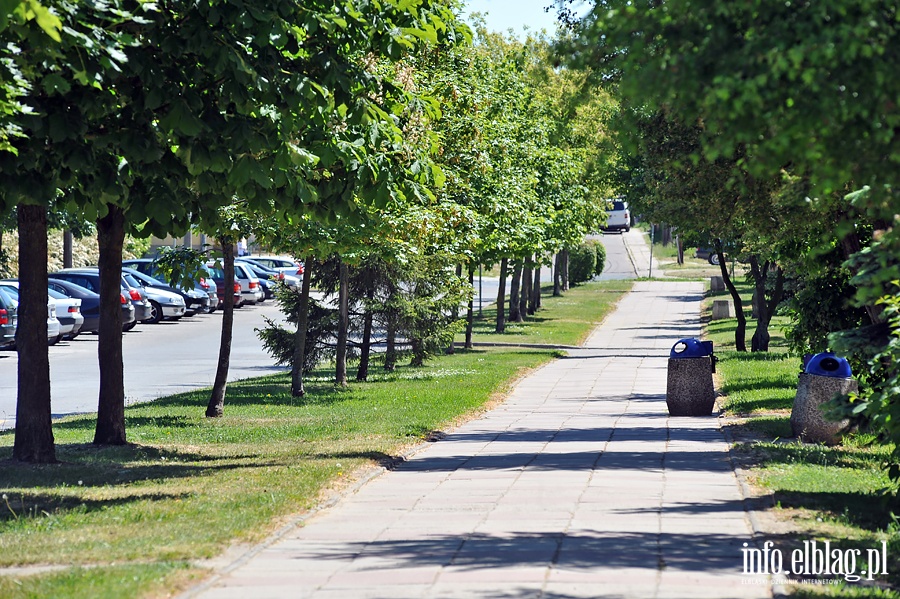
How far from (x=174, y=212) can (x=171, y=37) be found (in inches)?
59.7

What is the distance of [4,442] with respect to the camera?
47.8 ft

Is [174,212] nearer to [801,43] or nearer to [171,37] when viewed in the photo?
[171,37]

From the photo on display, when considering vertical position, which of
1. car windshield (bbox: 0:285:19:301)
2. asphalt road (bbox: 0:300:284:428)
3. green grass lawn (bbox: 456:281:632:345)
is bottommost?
asphalt road (bbox: 0:300:284:428)

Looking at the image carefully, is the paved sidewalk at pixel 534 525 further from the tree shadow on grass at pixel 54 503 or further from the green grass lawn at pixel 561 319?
the green grass lawn at pixel 561 319

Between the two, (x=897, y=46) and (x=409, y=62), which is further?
(x=409, y=62)

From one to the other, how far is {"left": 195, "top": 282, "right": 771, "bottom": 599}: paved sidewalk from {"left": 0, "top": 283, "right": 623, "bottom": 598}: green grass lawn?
45 centimetres

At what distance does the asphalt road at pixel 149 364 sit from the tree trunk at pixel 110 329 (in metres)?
3.83

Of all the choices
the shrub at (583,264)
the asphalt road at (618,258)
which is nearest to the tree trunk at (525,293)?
the shrub at (583,264)

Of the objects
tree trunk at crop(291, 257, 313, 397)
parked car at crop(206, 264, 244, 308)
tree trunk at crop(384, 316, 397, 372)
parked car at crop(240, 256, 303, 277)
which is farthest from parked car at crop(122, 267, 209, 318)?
tree trunk at crop(291, 257, 313, 397)

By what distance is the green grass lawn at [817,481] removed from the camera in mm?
8453

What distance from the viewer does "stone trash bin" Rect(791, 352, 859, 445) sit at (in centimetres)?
1406

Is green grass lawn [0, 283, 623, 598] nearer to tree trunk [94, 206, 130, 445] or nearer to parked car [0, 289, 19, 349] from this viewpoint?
tree trunk [94, 206, 130, 445]

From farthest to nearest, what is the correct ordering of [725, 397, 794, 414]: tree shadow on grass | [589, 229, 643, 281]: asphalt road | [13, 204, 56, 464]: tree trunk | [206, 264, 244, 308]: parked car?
[589, 229, 643, 281]: asphalt road < [206, 264, 244, 308]: parked car < [725, 397, 794, 414]: tree shadow on grass < [13, 204, 56, 464]: tree trunk

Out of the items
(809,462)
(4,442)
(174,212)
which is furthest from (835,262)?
(4,442)
